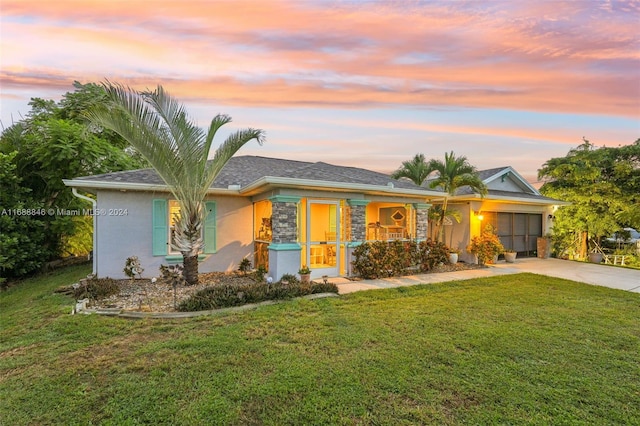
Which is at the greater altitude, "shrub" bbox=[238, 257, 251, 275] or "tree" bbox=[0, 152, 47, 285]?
"tree" bbox=[0, 152, 47, 285]

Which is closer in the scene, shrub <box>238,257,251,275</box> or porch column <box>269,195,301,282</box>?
porch column <box>269,195,301,282</box>

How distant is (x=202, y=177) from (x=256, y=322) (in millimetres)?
4047

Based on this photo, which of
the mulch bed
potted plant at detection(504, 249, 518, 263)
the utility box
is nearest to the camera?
the mulch bed

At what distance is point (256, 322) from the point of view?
5242 millimetres

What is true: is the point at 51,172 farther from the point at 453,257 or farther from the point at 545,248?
the point at 545,248

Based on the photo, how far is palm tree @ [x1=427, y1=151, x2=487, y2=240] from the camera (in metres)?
11.1

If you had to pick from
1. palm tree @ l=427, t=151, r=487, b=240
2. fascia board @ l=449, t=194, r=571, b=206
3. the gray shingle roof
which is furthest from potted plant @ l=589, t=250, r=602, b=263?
the gray shingle roof

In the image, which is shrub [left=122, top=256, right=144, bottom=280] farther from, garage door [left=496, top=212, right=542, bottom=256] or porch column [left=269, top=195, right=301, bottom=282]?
garage door [left=496, top=212, right=542, bottom=256]

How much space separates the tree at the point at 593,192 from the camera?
42.9 feet

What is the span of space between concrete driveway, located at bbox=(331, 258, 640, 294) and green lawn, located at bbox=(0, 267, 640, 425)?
228 centimetres

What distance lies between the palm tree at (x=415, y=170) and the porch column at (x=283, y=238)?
22.3ft

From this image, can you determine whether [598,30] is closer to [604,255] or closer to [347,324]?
[347,324]

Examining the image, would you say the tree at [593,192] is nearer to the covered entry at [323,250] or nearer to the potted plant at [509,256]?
the potted plant at [509,256]

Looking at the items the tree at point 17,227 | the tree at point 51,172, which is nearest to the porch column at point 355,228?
the tree at point 51,172
